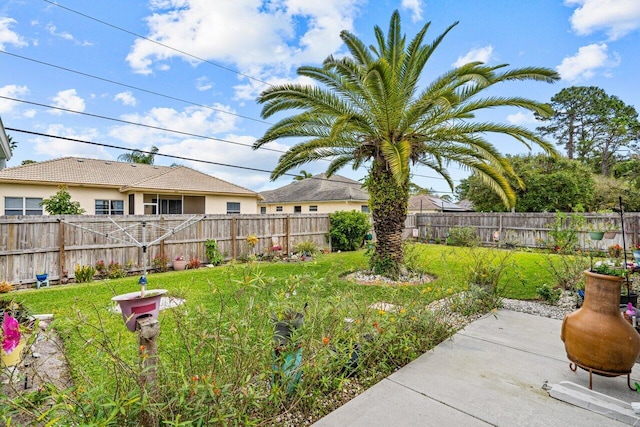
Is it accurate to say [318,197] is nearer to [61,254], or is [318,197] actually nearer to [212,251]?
[212,251]

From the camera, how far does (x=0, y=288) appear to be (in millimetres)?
6875

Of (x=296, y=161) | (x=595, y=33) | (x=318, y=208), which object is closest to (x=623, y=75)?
(x=595, y=33)

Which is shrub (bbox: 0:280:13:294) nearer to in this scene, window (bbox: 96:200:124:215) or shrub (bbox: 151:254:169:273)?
shrub (bbox: 151:254:169:273)

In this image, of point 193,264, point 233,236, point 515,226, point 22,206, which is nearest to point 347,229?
point 233,236

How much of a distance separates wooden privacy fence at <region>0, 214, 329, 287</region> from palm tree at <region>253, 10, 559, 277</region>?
3788 mm

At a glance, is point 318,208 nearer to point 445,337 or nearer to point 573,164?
point 573,164

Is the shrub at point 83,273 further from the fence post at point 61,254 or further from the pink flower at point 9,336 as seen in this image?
the pink flower at point 9,336

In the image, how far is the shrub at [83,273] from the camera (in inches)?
316

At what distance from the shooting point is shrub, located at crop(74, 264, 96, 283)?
8.03 metres

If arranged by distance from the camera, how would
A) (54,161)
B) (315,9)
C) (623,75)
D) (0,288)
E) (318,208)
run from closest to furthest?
(0,288), (315,9), (623,75), (54,161), (318,208)

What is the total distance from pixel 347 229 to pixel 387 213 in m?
6.07

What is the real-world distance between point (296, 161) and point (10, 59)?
8470 mm

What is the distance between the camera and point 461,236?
612 inches

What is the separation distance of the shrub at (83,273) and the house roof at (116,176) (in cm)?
833
